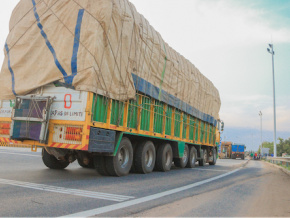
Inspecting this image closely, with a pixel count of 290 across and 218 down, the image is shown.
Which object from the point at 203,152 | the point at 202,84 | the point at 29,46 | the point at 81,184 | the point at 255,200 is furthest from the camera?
the point at 203,152

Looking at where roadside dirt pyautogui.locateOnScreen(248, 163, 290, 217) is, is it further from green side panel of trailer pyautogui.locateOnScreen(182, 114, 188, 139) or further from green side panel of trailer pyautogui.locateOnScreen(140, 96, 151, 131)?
green side panel of trailer pyautogui.locateOnScreen(182, 114, 188, 139)

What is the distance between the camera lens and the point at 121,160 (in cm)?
891

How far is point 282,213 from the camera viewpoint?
5.02 meters

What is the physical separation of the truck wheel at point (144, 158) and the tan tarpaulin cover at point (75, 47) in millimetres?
2063

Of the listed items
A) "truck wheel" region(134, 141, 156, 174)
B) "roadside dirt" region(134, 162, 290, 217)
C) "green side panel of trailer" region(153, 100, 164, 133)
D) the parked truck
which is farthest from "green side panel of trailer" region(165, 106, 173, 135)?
"roadside dirt" region(134, 162, 290, 217)

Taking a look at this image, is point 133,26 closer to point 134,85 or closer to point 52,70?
point 134,85

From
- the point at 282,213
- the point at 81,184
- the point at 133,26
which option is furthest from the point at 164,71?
the point at 282,213

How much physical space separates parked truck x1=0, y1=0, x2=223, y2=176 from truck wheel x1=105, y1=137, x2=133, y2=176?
28 millimetres

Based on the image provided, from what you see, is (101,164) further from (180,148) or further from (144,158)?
(180,148)

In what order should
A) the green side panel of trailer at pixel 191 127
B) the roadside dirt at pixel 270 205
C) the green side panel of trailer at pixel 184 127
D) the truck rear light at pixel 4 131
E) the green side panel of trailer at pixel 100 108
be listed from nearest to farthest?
the roadside dirt at pixel 270 205
the green side panel of trailer at pixel 100 108
the truck rear light at pixel 4 131
the green side panel of trailer at pixel 184 127
the green side panel of trailer at pixel 191 127

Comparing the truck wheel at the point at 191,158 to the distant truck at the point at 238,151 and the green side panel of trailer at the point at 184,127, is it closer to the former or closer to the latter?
the green side panel of trailer at the point at 184,127

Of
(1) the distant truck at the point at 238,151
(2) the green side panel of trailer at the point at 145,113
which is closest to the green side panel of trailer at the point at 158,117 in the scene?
(2) the green side panel of trailer at the point at 145,113

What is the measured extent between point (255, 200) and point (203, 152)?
1142 centimetres

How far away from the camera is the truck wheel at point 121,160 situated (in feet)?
27.5
